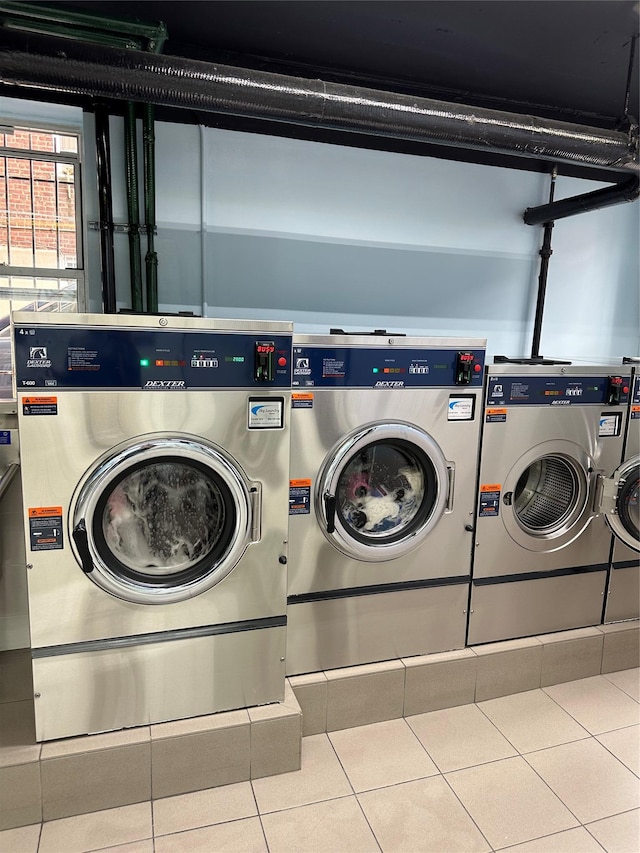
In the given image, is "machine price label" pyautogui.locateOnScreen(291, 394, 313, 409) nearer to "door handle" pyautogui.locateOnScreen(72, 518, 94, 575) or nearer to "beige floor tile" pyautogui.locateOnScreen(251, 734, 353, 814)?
"door handle" pyautogui.locateOnScreen(72, 518, 94, 575)

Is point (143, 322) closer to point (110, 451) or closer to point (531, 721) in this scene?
point (110, 451)

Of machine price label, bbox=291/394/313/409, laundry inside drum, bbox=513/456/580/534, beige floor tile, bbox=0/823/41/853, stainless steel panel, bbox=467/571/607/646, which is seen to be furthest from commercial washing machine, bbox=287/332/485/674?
beige floor tile, bbox=0/823/41/853

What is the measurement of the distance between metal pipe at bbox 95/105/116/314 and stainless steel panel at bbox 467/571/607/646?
7.77ft

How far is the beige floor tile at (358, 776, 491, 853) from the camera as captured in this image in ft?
6.85

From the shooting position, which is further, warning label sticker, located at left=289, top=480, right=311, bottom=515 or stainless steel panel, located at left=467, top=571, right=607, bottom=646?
stainless steel panel, located at left=467, top=571, right=607, bottom=646

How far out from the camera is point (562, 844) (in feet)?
6.95

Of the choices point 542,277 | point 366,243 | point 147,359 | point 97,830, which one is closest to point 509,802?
point 97,830

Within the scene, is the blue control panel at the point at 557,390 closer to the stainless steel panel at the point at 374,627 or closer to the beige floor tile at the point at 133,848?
the stainless steel panel at the point at 374,627

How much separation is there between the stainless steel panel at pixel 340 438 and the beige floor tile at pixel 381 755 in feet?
2.25

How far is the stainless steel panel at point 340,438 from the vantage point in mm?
2510

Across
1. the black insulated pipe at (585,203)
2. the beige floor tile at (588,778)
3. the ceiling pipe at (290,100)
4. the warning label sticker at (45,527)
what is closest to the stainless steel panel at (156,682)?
the warning label sticker at (45,527)

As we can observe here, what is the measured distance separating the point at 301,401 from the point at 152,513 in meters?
0.76

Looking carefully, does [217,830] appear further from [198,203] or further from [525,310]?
[525,310]

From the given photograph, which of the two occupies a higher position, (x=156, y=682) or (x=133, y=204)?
(x=133, y=204)
